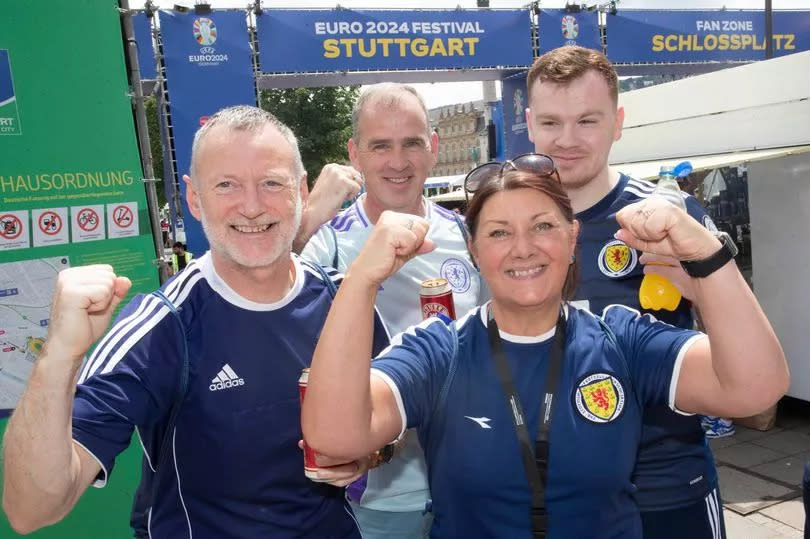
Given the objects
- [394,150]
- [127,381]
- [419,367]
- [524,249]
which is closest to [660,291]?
[524,249]

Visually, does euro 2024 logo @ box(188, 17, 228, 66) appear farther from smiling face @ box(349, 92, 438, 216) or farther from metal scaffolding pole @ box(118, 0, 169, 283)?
smiling face @ box(349, 92, 438, 216)

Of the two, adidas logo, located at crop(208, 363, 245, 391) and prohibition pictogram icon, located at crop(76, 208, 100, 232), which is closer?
adidas logo, located at crop(208, 363, 245, 391)

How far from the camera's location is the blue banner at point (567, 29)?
11273 millimetres

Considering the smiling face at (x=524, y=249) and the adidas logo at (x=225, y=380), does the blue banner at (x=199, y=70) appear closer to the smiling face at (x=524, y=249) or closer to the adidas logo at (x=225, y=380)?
the adidas logo at (x=225, y=380)

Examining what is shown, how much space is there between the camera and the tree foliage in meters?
23.8

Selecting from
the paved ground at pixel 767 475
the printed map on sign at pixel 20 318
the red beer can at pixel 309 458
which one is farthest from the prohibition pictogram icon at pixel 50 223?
the paved ground at pixel 767 475

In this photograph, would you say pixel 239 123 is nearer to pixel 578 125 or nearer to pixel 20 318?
pixel 578 125

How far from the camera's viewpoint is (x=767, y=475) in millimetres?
5367

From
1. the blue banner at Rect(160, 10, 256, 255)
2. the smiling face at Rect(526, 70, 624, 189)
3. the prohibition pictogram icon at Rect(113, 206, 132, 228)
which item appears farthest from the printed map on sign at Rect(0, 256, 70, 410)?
the blue banner at Rect(160, 10, 256, 255)

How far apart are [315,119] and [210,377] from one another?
916 inches

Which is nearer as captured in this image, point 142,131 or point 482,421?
point 482,421

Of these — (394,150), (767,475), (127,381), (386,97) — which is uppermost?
(386,97)

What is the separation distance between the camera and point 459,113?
286 feet

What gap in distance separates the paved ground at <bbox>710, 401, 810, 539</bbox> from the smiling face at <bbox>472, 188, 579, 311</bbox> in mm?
3743
